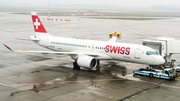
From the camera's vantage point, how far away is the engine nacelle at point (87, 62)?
30844mm

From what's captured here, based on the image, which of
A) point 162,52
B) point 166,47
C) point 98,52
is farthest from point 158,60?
point 98,52

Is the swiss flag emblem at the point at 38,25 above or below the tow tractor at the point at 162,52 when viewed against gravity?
above

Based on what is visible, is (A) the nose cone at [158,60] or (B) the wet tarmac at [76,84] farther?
(A) the nose cone at [158,60]

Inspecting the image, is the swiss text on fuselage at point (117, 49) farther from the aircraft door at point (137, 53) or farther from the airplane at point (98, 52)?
the aircraft door at point (137, 53)

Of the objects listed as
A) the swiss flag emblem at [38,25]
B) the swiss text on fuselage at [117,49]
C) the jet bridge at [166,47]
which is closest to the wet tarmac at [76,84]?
the swiss text on fuselage at [117,49]

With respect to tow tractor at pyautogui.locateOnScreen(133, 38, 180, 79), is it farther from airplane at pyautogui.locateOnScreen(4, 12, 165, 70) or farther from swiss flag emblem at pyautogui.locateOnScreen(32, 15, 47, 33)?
swiss flag emblem at pyautogui.locateOnScreen(32, 15, 47, 33)

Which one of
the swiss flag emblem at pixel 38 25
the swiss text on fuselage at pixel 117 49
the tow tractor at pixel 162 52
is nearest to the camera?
the tow tractor at pixel 162 52

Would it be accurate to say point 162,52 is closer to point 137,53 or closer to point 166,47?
point 166,47

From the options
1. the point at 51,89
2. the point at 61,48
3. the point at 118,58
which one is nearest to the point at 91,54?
the point at 118,58

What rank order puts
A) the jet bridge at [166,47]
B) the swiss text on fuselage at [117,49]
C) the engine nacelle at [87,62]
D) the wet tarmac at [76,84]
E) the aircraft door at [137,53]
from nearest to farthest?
the wet tarmac at [76,84]
the aircraft door at [137,53]
the engine nacelle at [87,62]
the jet bridge at [166,47]
the swiss text on fuselage at [117,49]

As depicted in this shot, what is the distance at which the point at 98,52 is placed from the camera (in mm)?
33719

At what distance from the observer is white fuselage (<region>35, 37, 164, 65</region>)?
3014 cm

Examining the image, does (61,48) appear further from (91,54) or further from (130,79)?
(130,79)

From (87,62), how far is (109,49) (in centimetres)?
391
